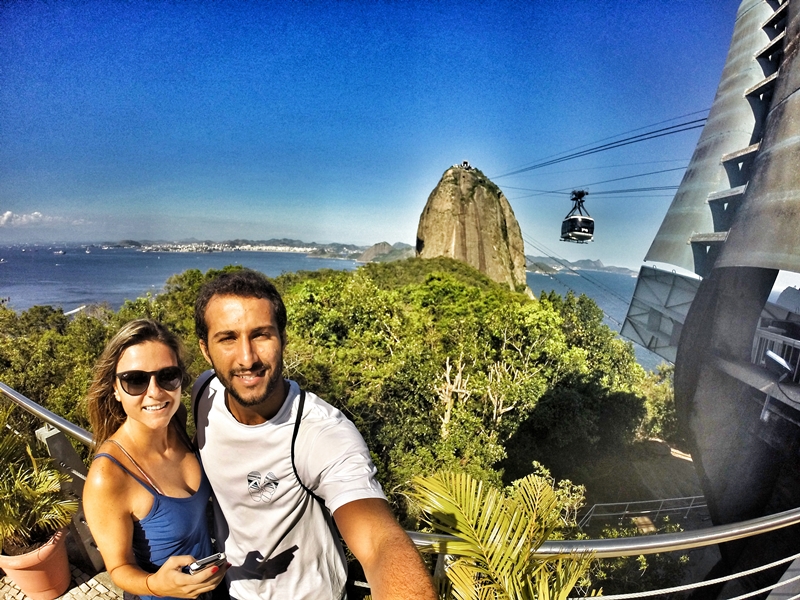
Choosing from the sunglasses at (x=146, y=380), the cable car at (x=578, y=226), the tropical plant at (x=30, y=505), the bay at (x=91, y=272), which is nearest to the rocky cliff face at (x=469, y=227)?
the bay at (x=91, y=272)

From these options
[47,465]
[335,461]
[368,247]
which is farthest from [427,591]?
[368,247]

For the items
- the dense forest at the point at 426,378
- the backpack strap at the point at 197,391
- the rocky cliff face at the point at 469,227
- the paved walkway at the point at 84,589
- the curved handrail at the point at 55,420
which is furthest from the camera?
the rocky cliff face at the point at 469,227

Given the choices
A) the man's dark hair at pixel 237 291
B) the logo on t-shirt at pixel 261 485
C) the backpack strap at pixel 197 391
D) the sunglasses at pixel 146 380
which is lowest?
the logo on t-shirt at pixel 261 485

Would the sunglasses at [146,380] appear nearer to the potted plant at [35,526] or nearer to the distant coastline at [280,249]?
the potted plant at [35,526]

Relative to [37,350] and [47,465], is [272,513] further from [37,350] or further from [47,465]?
[37,350]

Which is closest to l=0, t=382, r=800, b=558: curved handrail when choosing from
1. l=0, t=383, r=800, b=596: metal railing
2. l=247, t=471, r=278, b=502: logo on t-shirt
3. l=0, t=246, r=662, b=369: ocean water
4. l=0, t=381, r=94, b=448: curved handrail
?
l=0, t=383, r=800, b=596: metal railing

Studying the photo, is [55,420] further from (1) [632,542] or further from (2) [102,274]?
(2) [102,274]

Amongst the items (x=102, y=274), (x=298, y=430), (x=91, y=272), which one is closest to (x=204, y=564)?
(x=298, y=430)
